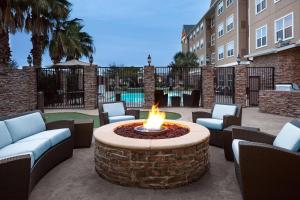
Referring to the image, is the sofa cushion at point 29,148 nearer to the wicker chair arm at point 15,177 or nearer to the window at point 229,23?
the wicker chair arm at point 15,177

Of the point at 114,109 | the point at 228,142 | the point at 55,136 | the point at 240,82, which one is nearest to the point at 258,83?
the point at 240,82

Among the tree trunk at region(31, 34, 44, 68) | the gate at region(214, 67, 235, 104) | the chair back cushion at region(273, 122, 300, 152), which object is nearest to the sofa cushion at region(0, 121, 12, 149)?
the chair back cushion at region(273, 122, 300, 152)

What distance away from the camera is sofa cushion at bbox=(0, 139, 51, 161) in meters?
3.81

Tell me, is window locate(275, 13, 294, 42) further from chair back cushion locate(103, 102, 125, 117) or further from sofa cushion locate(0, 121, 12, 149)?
sofa cushion locate(0, 121, 12, 149)

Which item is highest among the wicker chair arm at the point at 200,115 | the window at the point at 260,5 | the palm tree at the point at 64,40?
the window at the point at 260,5

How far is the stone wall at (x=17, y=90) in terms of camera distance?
11.3 metres

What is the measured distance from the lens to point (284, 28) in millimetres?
16047

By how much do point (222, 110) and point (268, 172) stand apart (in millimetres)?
3847

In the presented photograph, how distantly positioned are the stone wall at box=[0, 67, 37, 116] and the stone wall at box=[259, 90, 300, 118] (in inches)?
476

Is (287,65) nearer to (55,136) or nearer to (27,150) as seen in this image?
(55,136)

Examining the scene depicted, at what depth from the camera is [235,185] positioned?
3939 mm

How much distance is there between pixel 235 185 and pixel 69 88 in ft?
49.6

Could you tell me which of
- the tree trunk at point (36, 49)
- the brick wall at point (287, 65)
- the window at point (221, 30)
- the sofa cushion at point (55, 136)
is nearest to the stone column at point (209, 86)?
the brick wall at point (287, 65)

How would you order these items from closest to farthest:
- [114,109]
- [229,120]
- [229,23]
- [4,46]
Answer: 1. [229,120]
2. [114,109]
3. [4,46]
4. [229,23]
